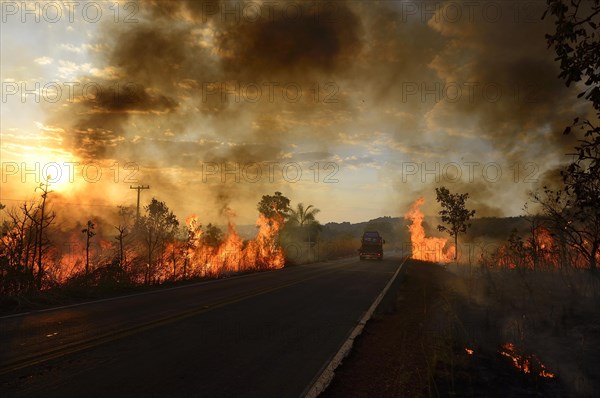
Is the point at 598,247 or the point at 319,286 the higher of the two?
the point at 598,247

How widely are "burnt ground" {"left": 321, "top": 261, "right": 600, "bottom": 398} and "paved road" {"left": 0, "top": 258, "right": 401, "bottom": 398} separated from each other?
2.47 feet

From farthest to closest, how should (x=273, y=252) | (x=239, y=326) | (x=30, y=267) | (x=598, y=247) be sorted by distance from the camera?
(x=273, y=252) → (x=598, y=247) → (x=30, y=267) → (x=239, y=326)

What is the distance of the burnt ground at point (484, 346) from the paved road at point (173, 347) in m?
0.75

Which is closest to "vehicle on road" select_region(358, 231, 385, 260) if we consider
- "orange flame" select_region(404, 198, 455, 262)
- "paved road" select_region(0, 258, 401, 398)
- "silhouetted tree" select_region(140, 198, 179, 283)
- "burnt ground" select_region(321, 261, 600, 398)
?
"orange flame" select_region(404, 198, 455, 262)

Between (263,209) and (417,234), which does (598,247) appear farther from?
(263,209)

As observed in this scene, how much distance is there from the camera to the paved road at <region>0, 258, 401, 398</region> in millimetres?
4828

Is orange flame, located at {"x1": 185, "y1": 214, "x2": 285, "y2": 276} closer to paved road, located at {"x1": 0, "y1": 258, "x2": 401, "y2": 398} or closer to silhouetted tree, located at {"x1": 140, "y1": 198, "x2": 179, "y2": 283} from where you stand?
silhouetted tree, located at {"x1": 140, "y1": 198, "x2": 179, "y2": 283}

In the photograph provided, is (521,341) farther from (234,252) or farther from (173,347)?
(234,252)

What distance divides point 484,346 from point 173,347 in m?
5.68

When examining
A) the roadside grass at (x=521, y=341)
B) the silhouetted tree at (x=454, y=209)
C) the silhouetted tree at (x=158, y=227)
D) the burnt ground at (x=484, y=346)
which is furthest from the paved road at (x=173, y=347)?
the silhouetted tree at (x=454, y=209)

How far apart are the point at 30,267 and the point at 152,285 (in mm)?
4486

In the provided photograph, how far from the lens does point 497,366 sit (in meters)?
6.12

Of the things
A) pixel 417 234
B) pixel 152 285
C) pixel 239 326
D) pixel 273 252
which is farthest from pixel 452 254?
pixel 239 326

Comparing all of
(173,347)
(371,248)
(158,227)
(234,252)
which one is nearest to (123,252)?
(158,227)
